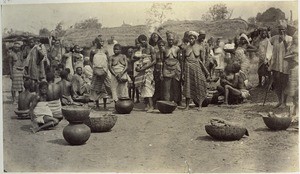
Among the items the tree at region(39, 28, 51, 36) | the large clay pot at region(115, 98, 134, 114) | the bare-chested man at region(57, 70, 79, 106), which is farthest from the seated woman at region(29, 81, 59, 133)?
the large clay pot at region(115, 98, 134, 114)

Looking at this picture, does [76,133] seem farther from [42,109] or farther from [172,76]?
[172,76]

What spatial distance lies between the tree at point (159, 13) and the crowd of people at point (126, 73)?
0.12 meters

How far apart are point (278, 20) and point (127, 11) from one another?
115 centimetres

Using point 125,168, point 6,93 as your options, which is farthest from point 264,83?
point 6,93

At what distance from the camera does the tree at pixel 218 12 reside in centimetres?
399

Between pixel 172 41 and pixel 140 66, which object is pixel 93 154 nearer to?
pixel 140 66

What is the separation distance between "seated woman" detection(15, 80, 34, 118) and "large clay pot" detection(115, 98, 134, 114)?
0.70 metres

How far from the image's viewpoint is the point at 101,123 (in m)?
4.08

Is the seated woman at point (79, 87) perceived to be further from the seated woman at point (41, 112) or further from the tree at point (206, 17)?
the tree at point (206, 17)

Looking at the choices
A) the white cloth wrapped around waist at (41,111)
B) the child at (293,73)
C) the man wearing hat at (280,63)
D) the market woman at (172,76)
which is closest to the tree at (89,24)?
the market woman at (172,76)

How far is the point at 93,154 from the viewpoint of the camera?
406cm

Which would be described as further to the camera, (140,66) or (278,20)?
(140,66)

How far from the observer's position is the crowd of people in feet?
13.5

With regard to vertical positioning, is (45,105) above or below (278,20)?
below
